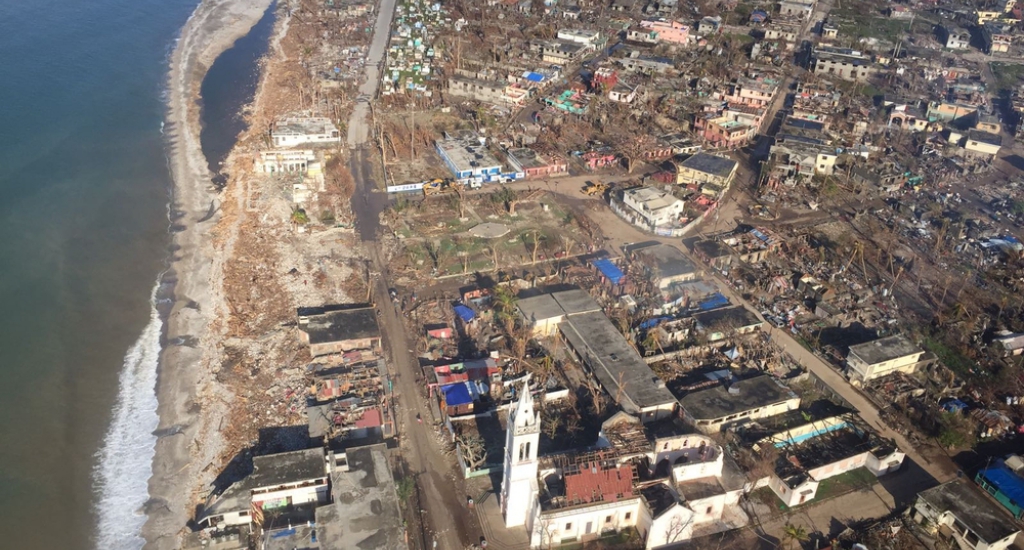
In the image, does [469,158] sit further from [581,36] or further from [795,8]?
[795,8]

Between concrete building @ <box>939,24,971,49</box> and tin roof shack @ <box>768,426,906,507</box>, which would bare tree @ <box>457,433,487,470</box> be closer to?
tin roof shack @ <box>768,426,906,507</box>

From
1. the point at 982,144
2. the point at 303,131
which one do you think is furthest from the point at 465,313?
the point at 982,144

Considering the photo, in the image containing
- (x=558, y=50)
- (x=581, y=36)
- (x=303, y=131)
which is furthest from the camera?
(x=581, y=36)

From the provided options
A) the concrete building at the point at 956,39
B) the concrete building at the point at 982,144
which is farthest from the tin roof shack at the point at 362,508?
the concrete building at the point at 956,39

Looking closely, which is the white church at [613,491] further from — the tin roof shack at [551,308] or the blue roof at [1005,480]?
the blue roof at [1005,480]

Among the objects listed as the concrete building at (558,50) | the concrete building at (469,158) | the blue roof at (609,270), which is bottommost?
the blue roof at (609,270)

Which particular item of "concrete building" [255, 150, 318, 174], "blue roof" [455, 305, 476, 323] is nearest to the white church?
"blue roof" [455, 305, 476, 323]

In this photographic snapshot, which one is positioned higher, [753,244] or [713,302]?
[753,244]

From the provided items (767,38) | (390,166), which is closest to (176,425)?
(390,166)
